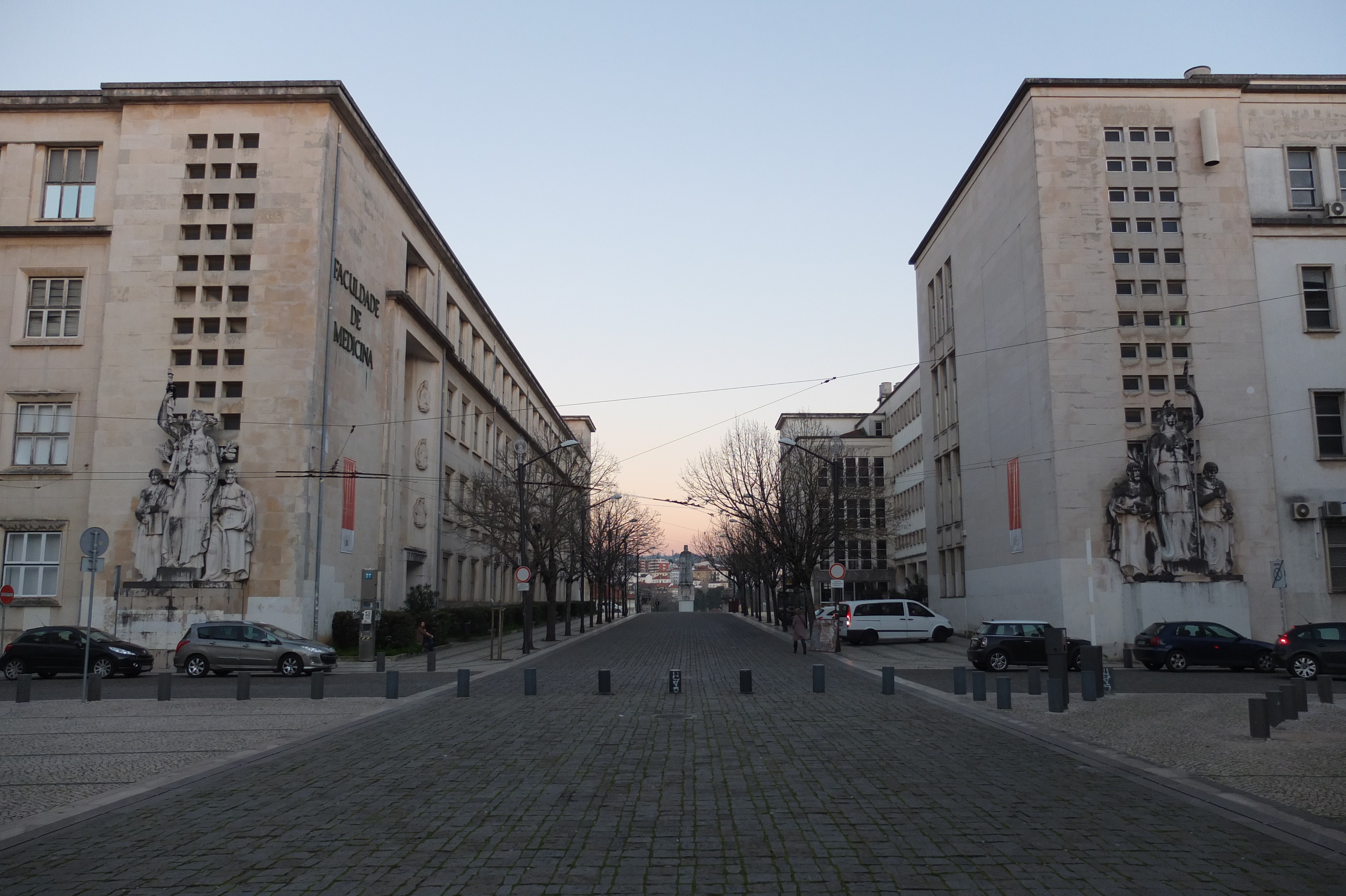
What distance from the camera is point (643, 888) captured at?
6.76 m

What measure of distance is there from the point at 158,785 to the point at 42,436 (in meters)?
31.1

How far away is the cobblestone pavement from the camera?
23.0 ft

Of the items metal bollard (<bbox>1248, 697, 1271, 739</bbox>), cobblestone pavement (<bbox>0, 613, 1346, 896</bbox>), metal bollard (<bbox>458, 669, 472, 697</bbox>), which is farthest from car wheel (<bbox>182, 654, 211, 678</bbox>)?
metal bollard (<bbox>1248, 697, 1271, 739</bbox>)

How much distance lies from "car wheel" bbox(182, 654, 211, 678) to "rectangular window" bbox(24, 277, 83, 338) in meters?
16.0

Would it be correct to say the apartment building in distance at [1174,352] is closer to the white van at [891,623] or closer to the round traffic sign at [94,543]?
the white van at [891,623]

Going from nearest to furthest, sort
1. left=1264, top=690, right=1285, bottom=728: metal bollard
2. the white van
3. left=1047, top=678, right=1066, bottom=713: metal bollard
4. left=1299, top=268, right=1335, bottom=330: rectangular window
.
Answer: left=1264, top=690, right=1285, bottom=728: metal bollard → left=1047, top=678, right=1066, bottom=713: metal bollard → left=1299, top=268, right=1335, bottom=330: rectangular window → the white van

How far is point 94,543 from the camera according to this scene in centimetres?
2077

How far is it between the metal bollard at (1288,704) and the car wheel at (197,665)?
2485 centimetres

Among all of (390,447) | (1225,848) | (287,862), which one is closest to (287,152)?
(390,447)

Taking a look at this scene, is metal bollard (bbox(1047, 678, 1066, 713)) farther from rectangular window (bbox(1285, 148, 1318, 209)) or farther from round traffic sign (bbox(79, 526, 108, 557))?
rectangular window (bbox(1285, 148, 1318, 209))

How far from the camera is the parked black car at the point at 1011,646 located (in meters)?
28.5

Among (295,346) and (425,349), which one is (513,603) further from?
(295,346)

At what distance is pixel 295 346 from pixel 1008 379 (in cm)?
2644

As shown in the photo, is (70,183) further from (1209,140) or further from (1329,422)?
(1329,422)
